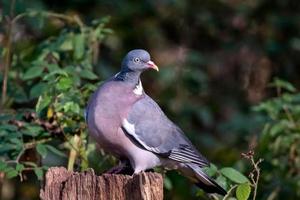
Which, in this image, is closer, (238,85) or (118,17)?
(118,17)

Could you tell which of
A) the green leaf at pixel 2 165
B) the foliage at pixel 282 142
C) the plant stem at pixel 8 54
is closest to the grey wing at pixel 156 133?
the green leaf at pixel 2 165

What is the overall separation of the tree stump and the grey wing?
87 centimetres

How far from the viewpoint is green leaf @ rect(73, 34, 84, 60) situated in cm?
595

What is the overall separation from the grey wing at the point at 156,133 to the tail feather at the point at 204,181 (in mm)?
38

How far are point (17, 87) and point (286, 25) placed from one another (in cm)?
335

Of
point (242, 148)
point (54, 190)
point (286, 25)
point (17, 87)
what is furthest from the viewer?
point (286, 25)

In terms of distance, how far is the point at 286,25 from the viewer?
8773 mm

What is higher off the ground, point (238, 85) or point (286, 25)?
point (286, 25)

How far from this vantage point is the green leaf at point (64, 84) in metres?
5.25

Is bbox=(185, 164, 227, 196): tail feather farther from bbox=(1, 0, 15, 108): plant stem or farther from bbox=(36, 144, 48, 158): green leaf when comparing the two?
bbox=(1, 0, 15, 108): plant stem

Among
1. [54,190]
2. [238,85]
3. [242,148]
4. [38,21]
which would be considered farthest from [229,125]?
[54,190]

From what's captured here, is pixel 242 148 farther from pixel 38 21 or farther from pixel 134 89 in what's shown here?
pixel 134 89

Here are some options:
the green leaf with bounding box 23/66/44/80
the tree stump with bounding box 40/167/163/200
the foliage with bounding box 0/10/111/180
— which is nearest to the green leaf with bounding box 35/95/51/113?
the foliage with bounding box 0/10/111/180

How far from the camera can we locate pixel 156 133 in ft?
16.9
